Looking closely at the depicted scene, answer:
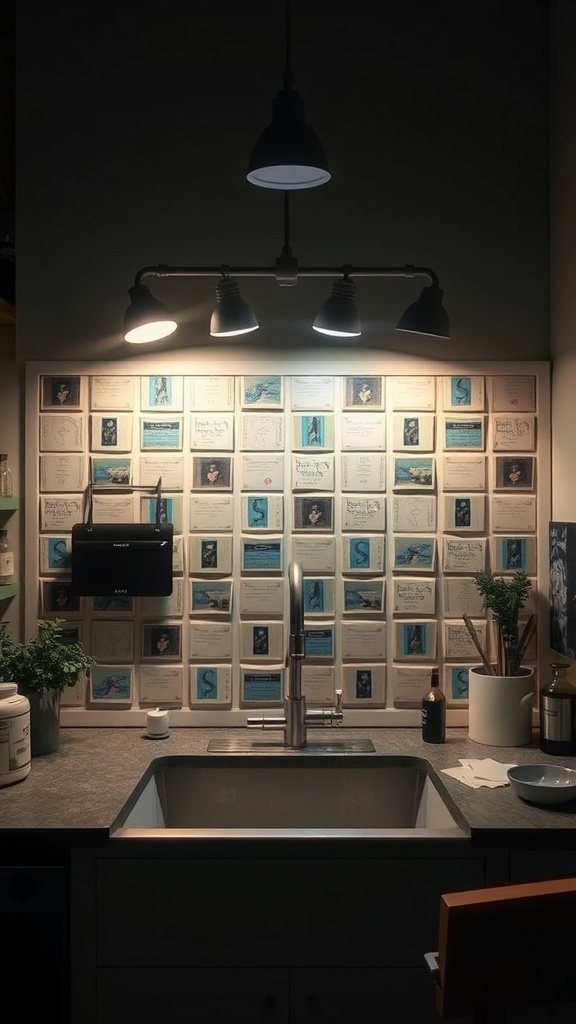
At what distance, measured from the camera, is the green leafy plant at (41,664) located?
76.6 inches

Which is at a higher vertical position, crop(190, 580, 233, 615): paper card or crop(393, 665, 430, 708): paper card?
crop(190, 580, 233, 615): paper card

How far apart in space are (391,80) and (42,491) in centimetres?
144

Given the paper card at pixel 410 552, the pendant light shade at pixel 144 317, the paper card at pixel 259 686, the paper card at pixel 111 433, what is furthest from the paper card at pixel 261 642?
the pendant light shade at pixel 144 317

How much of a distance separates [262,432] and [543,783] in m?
1.09

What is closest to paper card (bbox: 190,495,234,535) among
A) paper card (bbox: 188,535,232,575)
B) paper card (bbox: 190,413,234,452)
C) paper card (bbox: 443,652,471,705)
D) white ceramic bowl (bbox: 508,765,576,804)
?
paper card (bbox: 188,535,232,575)

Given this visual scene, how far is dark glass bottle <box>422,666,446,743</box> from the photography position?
2.10m

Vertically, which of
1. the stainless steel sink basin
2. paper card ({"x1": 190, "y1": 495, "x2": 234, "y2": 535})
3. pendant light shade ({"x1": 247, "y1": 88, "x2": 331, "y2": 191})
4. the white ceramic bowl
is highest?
pendant light shade ({"x1": 247, "y1": 88, "x2": 331, "y2": 191})

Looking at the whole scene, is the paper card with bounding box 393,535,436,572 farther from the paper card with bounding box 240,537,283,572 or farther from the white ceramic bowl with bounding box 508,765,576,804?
the white ceramic bowl with bounding box 508,765,576,804

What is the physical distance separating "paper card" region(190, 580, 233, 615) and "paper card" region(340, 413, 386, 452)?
1.60 ft

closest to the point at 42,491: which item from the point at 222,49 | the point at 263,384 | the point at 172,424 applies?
the point at 172,424

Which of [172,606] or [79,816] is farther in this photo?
[172,606]

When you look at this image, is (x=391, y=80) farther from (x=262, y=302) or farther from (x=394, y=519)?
(x=394, y=519)

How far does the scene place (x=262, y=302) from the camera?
2.26 m

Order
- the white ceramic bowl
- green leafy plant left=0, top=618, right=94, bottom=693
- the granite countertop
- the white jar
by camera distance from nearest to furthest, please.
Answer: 1. the granite countertop
2. the white ceramic bowl
3. the white jar
4. green leafy plant left=0, top=618, right=94, bottom=693
